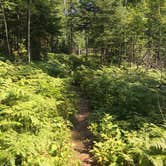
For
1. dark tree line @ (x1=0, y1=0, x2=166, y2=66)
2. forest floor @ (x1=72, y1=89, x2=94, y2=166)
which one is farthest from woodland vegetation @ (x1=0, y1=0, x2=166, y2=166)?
dark tree line @ (x1=0, y1=0, x2=166, y2=66)

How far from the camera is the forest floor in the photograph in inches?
285

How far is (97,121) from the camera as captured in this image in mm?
9250

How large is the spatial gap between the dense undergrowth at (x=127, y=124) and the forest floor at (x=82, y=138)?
27 cm

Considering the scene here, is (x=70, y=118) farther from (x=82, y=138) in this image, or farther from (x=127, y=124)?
(x=127, y=124)

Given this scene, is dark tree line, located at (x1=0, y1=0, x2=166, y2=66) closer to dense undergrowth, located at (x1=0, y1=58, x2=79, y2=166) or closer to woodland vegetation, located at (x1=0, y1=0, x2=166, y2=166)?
woodland vegetation, located at (x1=0, y1=0, x2=166, y2=166)

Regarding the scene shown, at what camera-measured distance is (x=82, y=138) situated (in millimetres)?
8609

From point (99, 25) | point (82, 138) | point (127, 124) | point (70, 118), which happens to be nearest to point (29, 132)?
point (82, 138)

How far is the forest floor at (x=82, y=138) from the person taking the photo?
7.23 m

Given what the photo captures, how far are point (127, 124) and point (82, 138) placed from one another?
4.62 ft

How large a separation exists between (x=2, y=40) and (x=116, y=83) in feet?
71.7

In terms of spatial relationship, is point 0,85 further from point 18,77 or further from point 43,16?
point 43,16

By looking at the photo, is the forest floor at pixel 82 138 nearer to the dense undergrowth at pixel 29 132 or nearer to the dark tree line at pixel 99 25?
the dense undergrowth at pixel 29 132

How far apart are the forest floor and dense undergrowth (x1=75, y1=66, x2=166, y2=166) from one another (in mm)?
270

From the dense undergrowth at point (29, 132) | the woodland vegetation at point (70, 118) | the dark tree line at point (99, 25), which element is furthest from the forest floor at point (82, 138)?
the dark tree line at point (99, 25)
